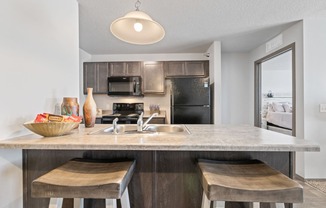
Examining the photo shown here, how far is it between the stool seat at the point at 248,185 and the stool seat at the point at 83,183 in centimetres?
43

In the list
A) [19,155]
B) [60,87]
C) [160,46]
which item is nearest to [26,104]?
[19,155]

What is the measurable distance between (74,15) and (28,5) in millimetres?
818

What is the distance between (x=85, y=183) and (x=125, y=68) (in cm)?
347

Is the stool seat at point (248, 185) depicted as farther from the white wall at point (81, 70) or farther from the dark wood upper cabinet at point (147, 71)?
the white wall at point (81, 70)

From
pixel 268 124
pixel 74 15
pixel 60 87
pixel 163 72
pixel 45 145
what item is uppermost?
pixel 74 15

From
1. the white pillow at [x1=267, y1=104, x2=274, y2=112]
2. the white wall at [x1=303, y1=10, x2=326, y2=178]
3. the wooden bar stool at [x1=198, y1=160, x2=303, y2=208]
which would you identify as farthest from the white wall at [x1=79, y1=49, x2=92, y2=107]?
the white pillow at [x1=267, y1=104, x2=274, y2=112]

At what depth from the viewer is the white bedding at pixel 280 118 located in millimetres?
5558

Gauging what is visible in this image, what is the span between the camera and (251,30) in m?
3.08

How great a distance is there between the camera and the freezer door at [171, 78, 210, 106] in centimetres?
360

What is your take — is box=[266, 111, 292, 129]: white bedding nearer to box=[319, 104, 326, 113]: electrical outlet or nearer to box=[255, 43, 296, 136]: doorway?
box=[255, 43, 296, 136]: doorway

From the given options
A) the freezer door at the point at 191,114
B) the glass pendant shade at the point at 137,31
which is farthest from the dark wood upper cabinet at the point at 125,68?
the glass pendant shade at the point at 137,31

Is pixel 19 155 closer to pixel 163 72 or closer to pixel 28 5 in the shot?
pixel 28 5

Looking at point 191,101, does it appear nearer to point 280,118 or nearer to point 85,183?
point 85,183

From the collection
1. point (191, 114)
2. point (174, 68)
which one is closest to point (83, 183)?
point (191, 114)
